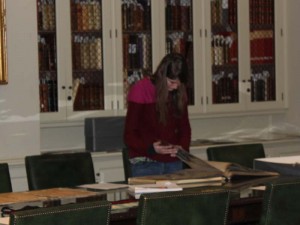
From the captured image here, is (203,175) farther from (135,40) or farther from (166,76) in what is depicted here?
(135,40)

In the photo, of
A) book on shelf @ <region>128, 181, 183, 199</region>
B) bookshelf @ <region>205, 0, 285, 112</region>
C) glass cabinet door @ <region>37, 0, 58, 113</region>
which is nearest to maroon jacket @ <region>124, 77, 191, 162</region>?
book on shelf @ <region>128, 181, 183, 199</region>

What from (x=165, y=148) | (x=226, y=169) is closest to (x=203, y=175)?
(x=226, y=169)

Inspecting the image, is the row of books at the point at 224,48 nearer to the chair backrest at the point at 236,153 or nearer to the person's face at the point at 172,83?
the chair backrest at the point at 236,153

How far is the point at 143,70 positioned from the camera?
640 centimetres

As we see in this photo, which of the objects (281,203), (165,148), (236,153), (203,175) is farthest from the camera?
(236,153)

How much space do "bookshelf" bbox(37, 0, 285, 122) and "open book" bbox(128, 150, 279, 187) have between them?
1844mm

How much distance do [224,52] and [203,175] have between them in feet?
9.00

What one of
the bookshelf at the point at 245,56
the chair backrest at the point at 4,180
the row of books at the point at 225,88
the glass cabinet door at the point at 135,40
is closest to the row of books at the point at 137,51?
the glass cabinet door at the point at 135,40

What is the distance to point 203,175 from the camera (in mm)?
4199

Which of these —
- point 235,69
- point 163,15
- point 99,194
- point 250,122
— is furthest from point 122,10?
point 99,194

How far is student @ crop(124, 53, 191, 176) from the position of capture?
487 centimetres

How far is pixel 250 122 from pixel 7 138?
259 cm

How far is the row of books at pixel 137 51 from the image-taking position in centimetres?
632

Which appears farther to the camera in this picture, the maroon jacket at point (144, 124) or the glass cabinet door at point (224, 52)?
the glass cabinet door at point (224, 52)
